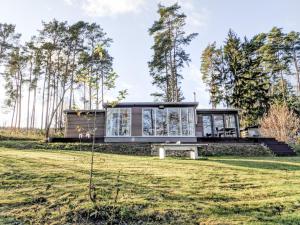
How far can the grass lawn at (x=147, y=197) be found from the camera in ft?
15.1

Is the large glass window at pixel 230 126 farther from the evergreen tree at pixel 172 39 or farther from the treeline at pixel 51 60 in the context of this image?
the treeline at pixel 51 60

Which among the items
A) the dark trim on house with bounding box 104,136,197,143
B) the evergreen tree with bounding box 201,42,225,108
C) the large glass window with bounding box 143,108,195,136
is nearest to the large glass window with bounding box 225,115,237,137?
the large glass window with bounding box 143,108,195,136

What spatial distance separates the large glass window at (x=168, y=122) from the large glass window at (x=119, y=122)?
1.17 meters

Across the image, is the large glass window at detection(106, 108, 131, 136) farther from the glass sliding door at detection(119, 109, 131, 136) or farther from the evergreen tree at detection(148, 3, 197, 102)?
the evergreen tree at detection(148, 3, 197, 102)

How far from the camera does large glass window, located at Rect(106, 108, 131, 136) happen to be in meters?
18.5

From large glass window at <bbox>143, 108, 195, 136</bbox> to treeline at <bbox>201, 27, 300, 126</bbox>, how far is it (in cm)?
1143

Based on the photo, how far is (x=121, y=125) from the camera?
18.6 meters

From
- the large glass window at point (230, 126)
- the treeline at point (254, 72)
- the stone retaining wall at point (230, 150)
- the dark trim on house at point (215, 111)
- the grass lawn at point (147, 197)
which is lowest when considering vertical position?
the grass lawn at point (147, 197)

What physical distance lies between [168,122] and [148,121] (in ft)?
4.50

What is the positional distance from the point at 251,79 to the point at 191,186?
24253 mm

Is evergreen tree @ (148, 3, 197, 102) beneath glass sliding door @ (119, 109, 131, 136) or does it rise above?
above

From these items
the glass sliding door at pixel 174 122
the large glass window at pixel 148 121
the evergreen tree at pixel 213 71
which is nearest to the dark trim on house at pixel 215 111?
the glass sliding door at pixel 174 122

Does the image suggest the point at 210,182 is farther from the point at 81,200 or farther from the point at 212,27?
the point at 212,27

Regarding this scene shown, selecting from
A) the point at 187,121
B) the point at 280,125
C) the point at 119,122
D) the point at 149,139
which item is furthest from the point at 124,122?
the point at 280,125
